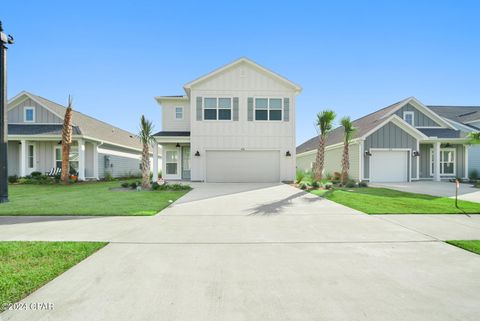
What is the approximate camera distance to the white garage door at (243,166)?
49.9ft

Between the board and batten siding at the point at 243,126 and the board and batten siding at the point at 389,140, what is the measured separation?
5.15m

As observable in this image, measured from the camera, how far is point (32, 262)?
3.24 m

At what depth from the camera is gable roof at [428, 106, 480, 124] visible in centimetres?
2084

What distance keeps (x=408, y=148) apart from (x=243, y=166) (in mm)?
11424

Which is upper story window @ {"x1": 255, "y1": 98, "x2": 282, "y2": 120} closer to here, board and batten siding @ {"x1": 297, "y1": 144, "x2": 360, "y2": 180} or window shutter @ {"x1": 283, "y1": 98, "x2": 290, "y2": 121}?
window shutter @ {"x1": 283, "y1": 98, "x2": 290, "y2": 121}

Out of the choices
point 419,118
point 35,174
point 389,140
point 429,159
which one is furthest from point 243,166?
point 419,118

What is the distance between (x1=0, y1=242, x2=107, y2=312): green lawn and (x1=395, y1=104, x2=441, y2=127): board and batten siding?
68.9 ft

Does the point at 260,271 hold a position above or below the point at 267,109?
below

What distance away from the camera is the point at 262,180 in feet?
50.1

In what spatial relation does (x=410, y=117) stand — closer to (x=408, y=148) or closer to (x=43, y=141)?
(x=408, y=148)

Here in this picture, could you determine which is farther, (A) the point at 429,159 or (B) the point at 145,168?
(A) the point at 429,159

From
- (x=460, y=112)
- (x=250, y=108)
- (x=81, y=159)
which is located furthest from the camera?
(x=460, y=112)

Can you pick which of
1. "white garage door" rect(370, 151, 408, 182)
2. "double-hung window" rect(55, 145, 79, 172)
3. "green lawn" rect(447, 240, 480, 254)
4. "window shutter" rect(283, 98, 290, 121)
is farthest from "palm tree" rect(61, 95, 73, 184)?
"white garage door" rect(370, 151, 408, 182)

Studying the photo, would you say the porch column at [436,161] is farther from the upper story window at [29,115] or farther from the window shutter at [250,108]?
the upper story window at [29,115]
